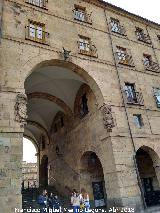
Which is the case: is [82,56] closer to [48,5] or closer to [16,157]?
[48,5]

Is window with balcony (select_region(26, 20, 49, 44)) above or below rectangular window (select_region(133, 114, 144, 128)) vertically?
above

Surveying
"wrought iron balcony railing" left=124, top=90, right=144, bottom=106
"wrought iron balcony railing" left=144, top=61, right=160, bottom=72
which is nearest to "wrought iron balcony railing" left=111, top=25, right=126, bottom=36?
"wrought iron balcony railing" left=144, top=61, right=160, bottom=72

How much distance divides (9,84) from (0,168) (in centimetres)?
399

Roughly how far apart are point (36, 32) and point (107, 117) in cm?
673

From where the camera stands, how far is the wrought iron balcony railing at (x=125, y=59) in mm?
16231

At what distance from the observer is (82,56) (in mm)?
14367

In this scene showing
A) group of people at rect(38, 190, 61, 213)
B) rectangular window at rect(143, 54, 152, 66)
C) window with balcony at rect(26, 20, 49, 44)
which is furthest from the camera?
rectangular window at rect(143, 54, 152, 66)

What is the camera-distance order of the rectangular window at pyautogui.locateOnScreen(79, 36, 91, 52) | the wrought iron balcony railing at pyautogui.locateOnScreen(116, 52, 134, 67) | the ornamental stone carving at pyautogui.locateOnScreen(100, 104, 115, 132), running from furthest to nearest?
1. the wrought iron balcony railing at pyautogui.locateOnScreen(116, 52, 134, 67)
2. the rectangular window at pyautogui.locateOnScreen(79, 36, 91, 52)
3. the ornamental stone carving at pyautogui.locateOnScreen(100, 104, 115, 132)

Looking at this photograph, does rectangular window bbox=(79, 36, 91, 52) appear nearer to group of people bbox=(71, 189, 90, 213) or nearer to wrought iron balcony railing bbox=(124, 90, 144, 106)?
wrought iron balcony railing bbox=(124, 90, 144, 106)

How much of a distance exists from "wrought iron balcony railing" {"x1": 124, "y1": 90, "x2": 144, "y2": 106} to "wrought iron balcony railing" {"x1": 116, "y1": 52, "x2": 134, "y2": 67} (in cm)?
229

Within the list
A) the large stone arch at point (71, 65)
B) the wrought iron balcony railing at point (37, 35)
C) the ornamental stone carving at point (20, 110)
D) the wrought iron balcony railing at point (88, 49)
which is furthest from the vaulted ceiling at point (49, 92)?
the ornamental stone carving at point (20, 110)

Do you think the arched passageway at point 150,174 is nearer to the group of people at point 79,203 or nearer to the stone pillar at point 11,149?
the group of people at point 79,203

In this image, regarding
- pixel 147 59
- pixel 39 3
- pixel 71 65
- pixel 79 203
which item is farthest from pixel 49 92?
pixel 79 203

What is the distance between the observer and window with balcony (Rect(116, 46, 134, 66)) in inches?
646
